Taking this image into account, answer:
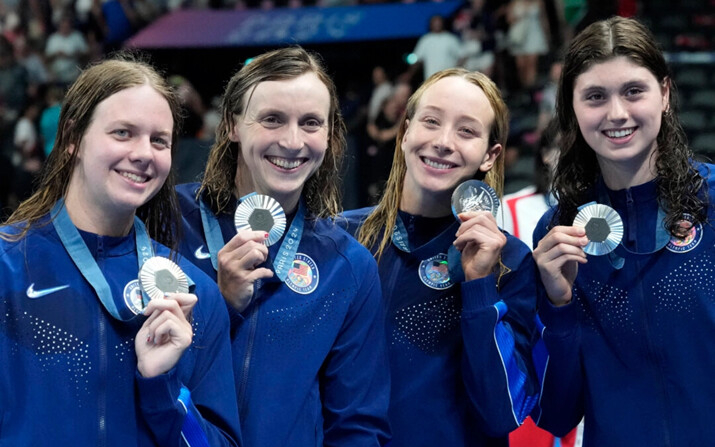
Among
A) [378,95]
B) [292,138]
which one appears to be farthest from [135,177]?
[378,95]

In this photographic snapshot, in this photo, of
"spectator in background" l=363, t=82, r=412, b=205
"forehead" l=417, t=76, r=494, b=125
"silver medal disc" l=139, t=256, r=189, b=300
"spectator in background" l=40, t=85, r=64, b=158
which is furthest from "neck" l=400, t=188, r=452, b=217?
"spectator in background" l=363, t=82, r=412, b=205

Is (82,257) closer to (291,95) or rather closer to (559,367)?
(291,95)

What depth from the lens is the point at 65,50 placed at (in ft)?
46.3

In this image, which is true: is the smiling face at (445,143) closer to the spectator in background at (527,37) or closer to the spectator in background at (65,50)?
the spectator in background at (527,37)

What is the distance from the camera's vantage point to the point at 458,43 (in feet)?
36.4

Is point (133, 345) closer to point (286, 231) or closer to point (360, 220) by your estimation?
point (286, 231)

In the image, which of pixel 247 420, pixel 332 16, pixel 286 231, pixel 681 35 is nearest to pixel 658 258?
pixel 286 231

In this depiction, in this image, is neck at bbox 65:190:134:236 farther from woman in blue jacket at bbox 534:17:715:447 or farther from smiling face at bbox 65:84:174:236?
woman in blue jacket at bbox 534:17:715:447

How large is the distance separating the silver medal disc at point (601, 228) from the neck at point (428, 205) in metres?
0.45

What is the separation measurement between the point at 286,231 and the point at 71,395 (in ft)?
2.66

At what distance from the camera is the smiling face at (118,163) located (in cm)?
227

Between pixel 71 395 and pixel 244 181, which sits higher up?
pixel 244 181

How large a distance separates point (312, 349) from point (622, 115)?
3.45 feet

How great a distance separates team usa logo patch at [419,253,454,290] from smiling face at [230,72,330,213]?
0.45 m
